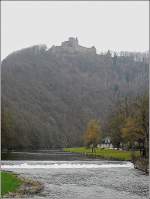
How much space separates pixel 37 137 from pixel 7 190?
158 m

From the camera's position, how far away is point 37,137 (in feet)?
620

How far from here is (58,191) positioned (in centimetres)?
3481

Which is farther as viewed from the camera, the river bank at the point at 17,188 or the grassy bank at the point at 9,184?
the grassy bank at the point at 9,184

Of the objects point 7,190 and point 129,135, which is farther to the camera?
point 129,135

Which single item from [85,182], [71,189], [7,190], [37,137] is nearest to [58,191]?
[71,189]

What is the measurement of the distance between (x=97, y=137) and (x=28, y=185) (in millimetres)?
94973

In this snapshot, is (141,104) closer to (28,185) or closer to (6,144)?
(28,185)

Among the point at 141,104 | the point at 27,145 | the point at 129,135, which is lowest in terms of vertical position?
the point at 27,145

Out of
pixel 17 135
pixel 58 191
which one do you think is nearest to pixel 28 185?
pixel 58 191

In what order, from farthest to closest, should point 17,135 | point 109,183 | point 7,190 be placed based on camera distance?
1. point 17,135
2. point 109,183
3. point 7,190

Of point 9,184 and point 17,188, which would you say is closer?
point 17,188

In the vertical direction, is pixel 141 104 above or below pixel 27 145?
above

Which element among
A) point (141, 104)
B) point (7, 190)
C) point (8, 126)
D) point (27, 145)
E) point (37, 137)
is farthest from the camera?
point (37, 137)

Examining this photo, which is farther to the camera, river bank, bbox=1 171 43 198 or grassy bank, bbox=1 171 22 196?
grassy bank, bbox=1 171 22 196
